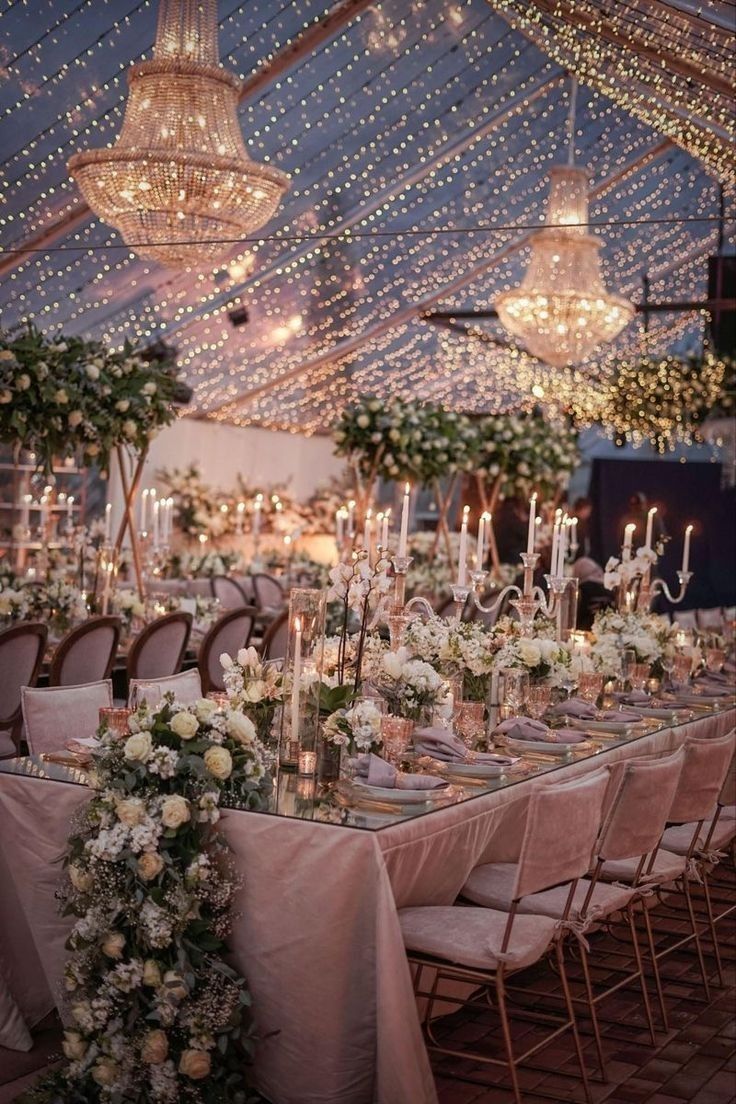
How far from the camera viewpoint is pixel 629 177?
15.1 meters

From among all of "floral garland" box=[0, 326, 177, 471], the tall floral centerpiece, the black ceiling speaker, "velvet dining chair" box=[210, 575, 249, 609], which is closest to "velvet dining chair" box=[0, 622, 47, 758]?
"floral garland" box=[0, 326, 177, 471]

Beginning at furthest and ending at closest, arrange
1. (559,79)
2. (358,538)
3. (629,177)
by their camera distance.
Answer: (629,177) → (358,538) → (559,79)

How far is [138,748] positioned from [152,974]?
57 cm

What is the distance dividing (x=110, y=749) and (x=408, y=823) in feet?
2.70

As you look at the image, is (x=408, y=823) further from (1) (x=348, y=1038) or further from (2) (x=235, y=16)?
(2) (x=235, y=16)

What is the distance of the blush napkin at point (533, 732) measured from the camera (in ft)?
17.3

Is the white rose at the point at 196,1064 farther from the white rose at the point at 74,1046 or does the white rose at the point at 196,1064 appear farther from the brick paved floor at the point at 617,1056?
the brick paved floor at the point at 617,1056

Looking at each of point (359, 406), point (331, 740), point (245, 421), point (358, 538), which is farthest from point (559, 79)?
point (331, 740)

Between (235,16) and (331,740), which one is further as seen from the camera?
(235,16)

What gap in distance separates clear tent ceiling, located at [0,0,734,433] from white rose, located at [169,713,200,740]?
362 cm

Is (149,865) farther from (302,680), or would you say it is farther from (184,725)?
(302,680)

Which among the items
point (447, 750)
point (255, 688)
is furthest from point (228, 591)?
point (255, 688)

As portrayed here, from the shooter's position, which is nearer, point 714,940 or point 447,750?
point 447,750

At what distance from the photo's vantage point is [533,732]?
5273 mm
